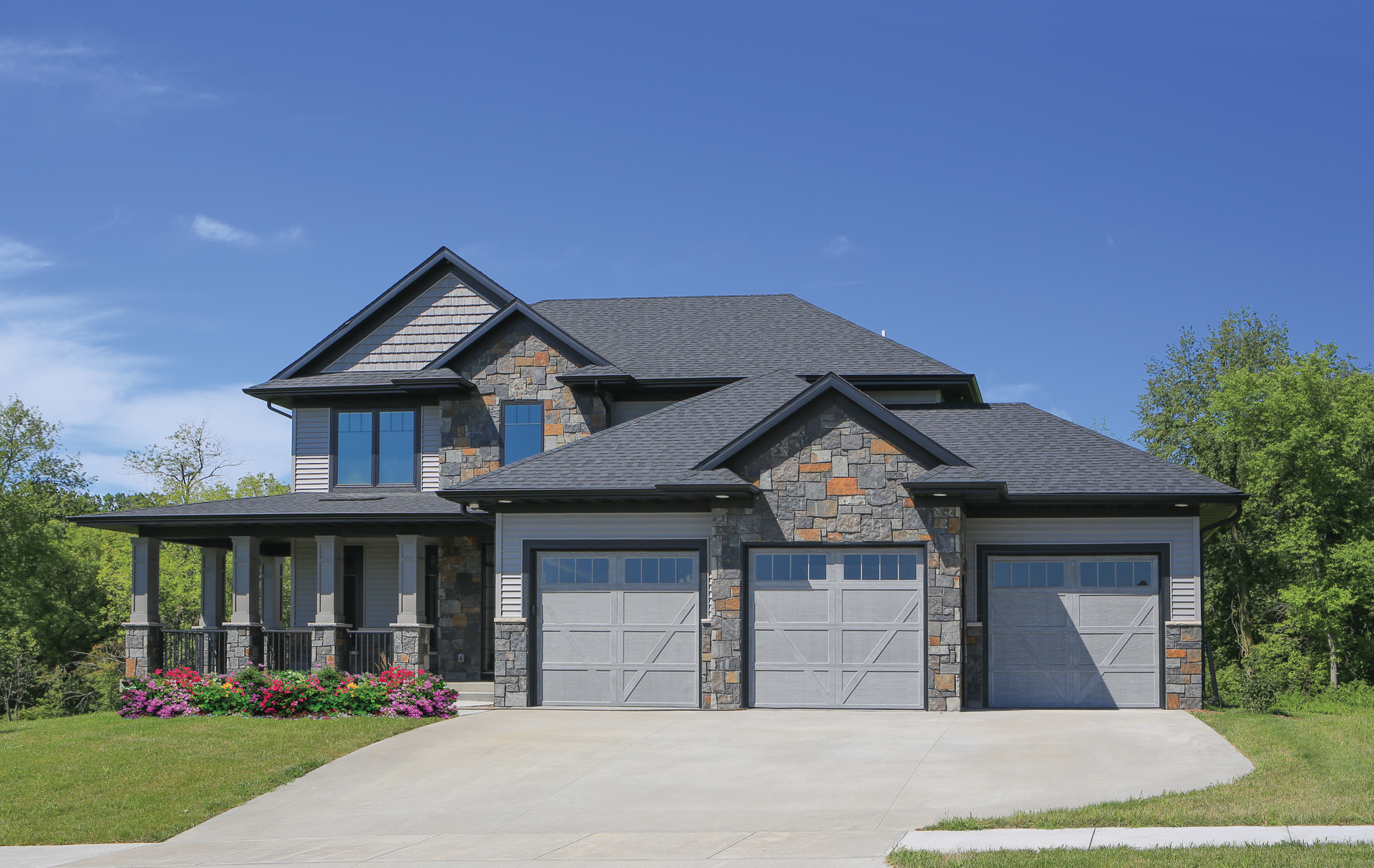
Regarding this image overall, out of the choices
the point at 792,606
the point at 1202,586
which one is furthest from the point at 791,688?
the point at 1202,586

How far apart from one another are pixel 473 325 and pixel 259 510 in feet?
18.5

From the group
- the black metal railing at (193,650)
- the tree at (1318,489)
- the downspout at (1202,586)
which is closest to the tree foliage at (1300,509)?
the tree at (1318,489)

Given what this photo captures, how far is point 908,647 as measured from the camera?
59.6 feet

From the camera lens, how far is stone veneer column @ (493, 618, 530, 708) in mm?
19047

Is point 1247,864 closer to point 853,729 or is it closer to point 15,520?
point 853,729

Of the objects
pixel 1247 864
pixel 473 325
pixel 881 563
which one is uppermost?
pixel 473 325

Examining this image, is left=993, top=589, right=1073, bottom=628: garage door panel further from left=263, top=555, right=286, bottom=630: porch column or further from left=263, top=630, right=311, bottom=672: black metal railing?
left=263, top=555, right=286, bottom=630: porch column

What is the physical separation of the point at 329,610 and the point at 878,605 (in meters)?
9.61

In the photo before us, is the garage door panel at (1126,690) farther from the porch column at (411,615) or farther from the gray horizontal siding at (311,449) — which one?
the gray horizontal siding at (311,449)

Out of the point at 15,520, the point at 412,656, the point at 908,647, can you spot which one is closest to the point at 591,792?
the point at 908,647

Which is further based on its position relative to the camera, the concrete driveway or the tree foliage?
the tree foliage

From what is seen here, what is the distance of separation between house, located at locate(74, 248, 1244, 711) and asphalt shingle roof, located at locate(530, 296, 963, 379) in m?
1.58

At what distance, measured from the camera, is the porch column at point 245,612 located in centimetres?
2120

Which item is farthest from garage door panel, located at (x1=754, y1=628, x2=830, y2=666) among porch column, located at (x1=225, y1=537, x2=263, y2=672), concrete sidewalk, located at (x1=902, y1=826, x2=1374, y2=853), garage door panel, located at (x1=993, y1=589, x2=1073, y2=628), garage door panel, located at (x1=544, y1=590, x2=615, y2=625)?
porch column, located at (x1=225, y1=537, x2=263, y2=672)
